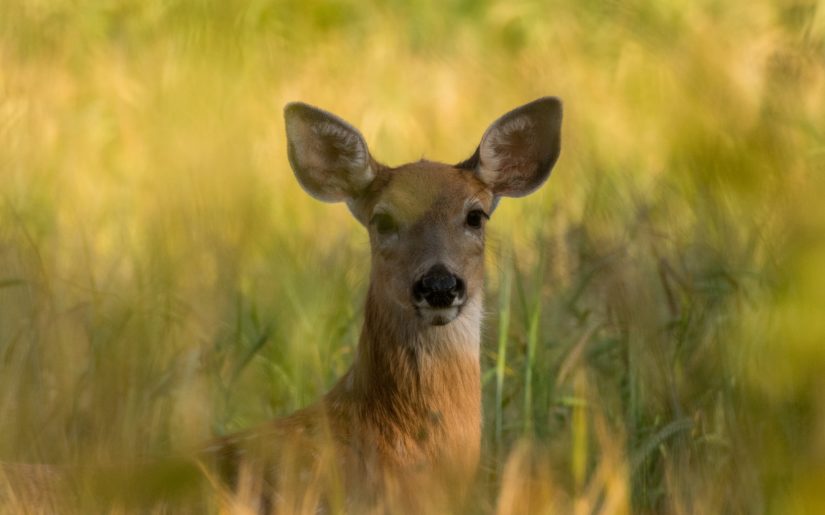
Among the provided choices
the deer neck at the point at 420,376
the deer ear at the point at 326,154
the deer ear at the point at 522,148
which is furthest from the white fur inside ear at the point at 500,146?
the deer neck at the point at 420,376

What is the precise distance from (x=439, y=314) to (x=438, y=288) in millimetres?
68

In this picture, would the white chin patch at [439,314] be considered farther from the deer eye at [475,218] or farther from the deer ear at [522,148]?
the deer ear at [522,148]

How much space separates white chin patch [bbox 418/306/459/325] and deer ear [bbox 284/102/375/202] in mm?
566

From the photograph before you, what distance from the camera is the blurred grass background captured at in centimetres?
284

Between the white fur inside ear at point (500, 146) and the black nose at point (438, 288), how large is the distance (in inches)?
21.7

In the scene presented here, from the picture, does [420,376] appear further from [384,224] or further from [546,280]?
[546,280]

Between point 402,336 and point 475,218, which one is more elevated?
point 475,218

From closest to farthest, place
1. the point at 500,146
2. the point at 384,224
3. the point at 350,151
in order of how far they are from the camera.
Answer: the point at 384,224 → the point at 350,151 → the point at 500,146

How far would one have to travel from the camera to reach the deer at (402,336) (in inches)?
154

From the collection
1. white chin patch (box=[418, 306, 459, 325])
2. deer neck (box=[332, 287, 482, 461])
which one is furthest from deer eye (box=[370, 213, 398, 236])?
white chin patch (box=[418, 306, 459, 325])

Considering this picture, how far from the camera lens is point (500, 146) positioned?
488 centimetres

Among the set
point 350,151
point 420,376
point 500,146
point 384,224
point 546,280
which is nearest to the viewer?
point 420,376

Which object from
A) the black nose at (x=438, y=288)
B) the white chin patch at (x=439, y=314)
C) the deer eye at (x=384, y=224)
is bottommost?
the white chin patch at (x=439, y=314)

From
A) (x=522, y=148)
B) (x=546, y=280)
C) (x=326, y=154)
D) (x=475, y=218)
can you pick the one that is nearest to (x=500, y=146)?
(x=522, y=148)
